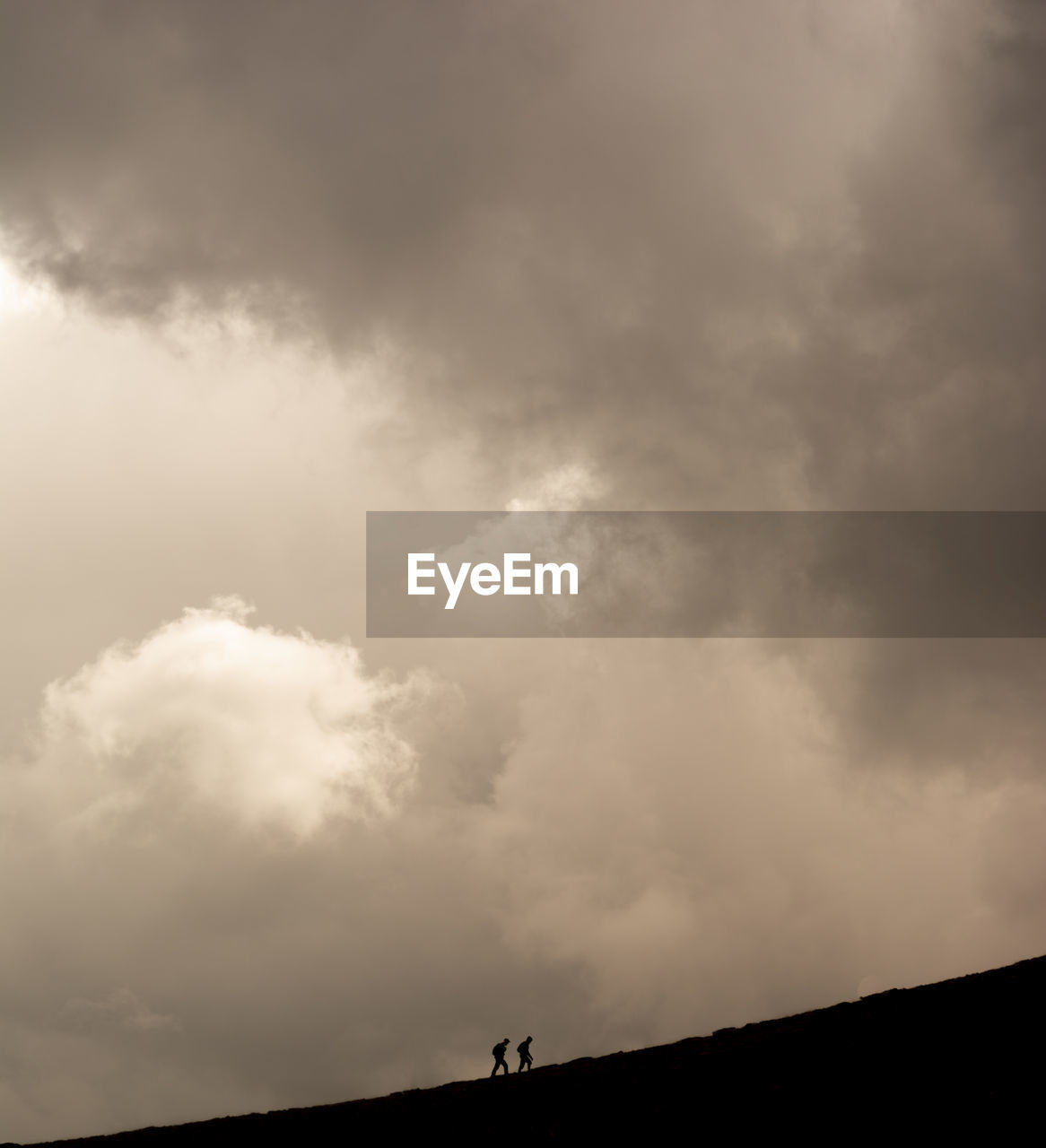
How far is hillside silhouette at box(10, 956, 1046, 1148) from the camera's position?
88.2 feet

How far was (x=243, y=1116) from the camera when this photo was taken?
39375 mm

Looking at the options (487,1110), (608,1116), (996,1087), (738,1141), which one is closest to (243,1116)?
(487,1110)

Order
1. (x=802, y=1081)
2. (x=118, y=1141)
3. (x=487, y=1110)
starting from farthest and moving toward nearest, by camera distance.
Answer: (x=118, y=1141) → (x=487, y=1110) → (x=802, y=1081)

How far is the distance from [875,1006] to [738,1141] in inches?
467

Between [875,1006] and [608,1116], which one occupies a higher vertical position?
[875,1006]

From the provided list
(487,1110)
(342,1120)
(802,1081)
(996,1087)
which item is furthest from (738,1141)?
(342,1120)

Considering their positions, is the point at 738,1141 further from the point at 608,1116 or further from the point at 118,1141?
the point at 118,1141

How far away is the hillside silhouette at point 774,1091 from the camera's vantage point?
88.2 feet

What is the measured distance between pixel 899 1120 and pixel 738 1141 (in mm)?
4307

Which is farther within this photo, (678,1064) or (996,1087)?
(678,1064)

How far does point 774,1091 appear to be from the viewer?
30203 mm

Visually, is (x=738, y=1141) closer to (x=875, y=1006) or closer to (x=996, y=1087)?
(x=996, y=1087)

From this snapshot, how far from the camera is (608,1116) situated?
3148cm

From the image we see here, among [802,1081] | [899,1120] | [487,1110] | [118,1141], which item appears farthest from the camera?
[118,1141]
